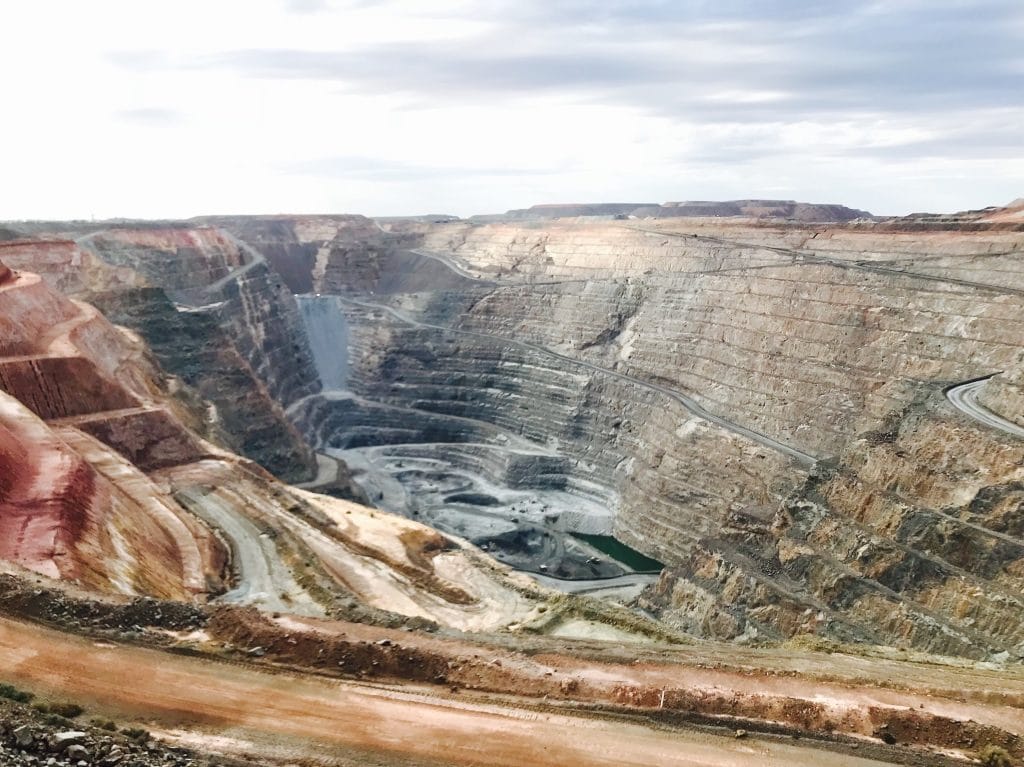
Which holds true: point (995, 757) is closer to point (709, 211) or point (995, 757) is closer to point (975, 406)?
point (975, 406)

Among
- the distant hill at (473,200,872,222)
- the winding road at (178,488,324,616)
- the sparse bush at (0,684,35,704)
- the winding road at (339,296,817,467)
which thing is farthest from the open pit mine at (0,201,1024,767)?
the distant hill at (473,200,872,222)

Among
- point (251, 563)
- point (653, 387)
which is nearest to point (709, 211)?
point (653, 387)

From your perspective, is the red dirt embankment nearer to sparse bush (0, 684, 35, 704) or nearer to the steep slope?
sparse bush (0, 684, 35, 704)

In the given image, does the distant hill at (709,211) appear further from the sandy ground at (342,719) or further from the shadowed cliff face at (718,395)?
the sandy ground at (342,719)

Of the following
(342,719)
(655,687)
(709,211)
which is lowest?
(342,719)

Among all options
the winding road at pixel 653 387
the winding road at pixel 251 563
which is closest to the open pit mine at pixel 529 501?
the winding road at pixel 251 563
